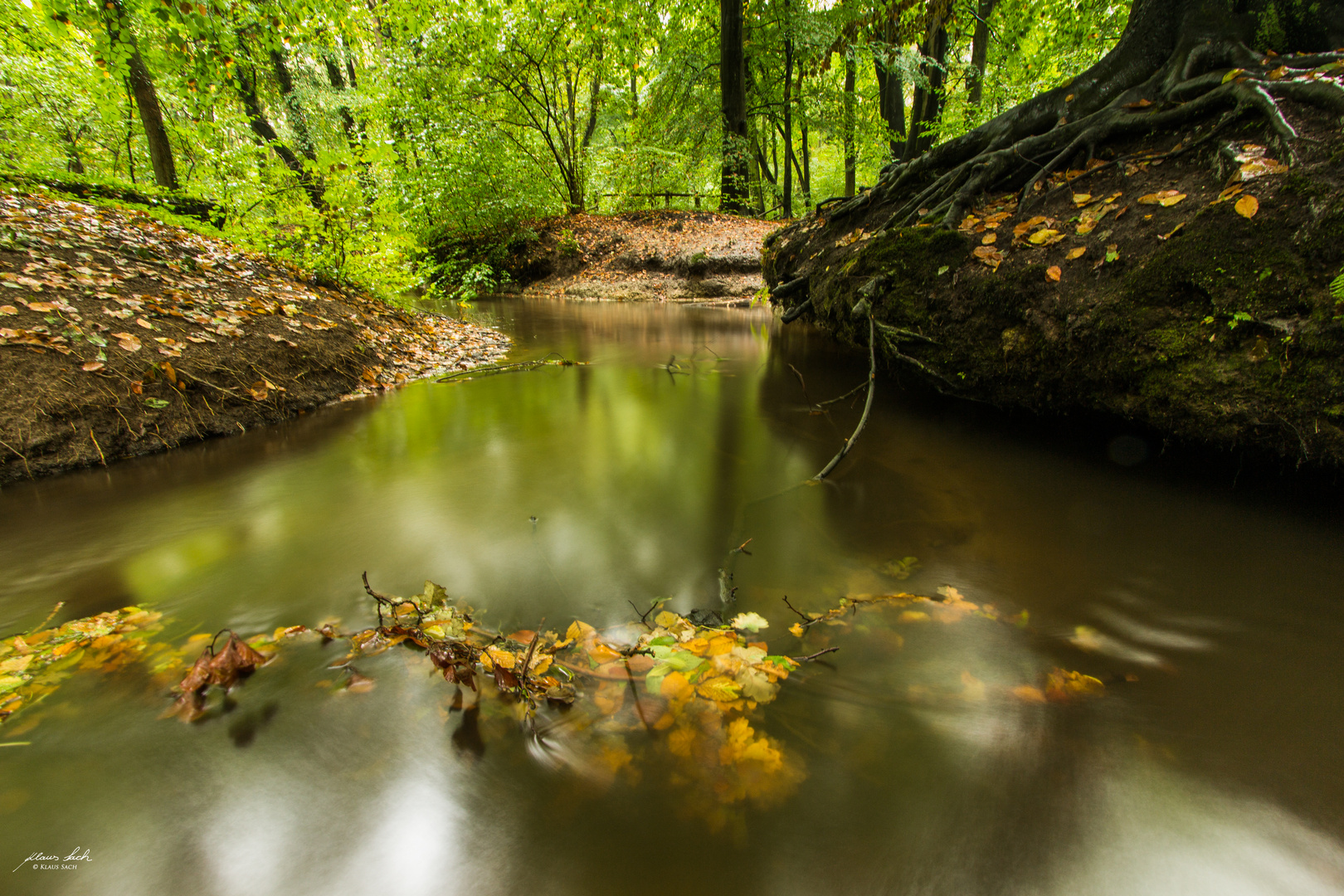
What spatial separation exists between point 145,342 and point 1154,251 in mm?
6290

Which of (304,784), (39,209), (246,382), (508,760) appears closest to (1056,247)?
(508,760)

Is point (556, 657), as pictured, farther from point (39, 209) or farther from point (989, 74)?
point (989, 74)

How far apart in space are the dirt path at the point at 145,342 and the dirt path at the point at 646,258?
897 centimetres

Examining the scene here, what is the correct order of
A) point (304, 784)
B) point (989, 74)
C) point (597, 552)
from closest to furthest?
point (304, 784), point (597, 552), point (989, 74)

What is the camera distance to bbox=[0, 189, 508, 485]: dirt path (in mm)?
3166

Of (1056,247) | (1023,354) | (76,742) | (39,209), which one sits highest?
(39,209)

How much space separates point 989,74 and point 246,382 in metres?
16.3

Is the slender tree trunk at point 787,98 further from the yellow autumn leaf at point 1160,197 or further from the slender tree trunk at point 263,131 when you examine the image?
the yellow autumn leaf at point 1160,197

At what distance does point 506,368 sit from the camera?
20.5 feet

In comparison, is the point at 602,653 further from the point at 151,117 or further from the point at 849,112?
the point at 849,112

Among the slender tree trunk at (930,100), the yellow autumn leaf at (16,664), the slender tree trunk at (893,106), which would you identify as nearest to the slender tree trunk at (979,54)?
the slender tree trunk at (930,100)

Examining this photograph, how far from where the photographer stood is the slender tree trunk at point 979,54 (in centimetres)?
1231

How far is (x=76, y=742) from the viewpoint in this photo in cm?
144
